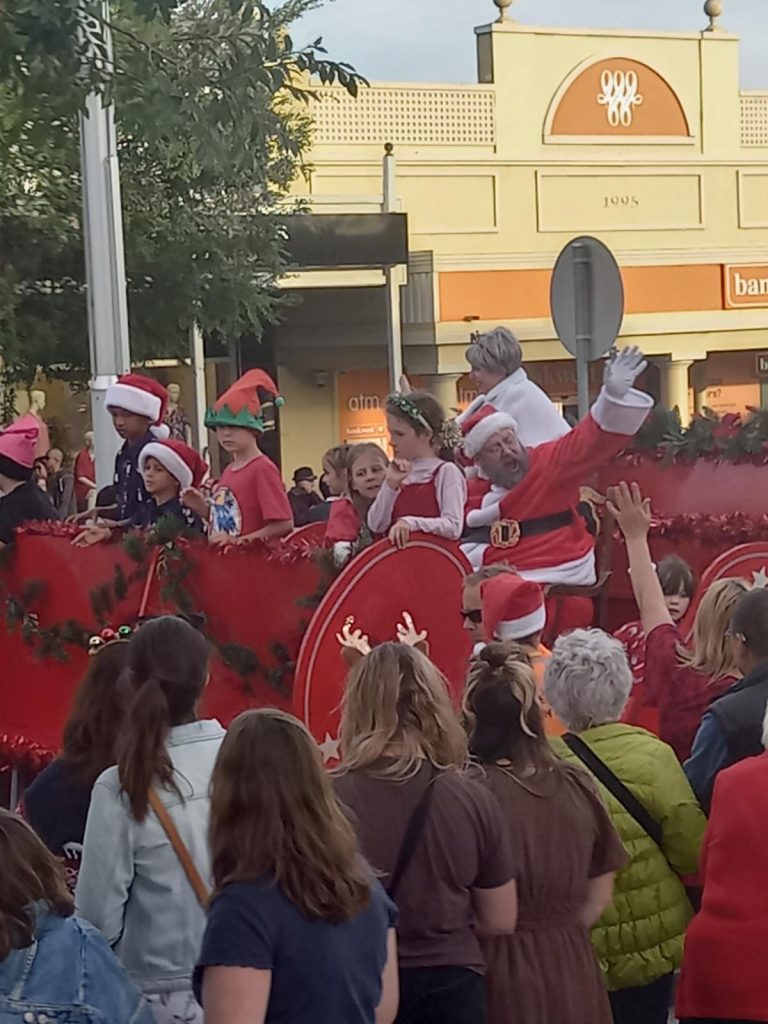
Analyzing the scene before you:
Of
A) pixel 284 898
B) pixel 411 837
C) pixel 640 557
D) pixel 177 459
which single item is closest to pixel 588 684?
pixel 411 837

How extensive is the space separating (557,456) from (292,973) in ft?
12.2

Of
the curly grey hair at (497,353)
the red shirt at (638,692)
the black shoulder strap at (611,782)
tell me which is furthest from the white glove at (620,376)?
the black shoulder strap at (611,782)

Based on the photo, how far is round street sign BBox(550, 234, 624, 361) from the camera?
379 inches

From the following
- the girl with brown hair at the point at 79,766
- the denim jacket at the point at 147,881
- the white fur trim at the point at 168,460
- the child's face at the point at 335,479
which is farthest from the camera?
the child's face at the point at 335,479

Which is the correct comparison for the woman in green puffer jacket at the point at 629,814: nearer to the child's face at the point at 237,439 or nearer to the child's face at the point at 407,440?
the child's face at the point at 407,440

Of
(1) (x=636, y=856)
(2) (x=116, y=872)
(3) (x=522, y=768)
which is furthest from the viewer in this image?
(1) (x=636, y=856)

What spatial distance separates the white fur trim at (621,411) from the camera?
630 cm

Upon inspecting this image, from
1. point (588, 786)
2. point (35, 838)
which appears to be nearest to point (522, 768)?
point (588, 786)

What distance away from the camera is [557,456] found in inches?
260

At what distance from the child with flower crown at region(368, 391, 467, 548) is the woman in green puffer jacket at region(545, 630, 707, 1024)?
2245mm

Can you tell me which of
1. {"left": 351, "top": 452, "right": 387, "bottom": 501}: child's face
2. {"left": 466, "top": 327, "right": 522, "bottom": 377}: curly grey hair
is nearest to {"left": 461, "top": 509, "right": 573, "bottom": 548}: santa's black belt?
{"left": 351, "top": 452, "right": 387, "bottom": 501}: child's face

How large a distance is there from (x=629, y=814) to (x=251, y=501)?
3.54 m

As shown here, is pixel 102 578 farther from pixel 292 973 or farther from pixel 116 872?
pixel 292 973

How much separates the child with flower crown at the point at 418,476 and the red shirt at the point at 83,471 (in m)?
10.8
